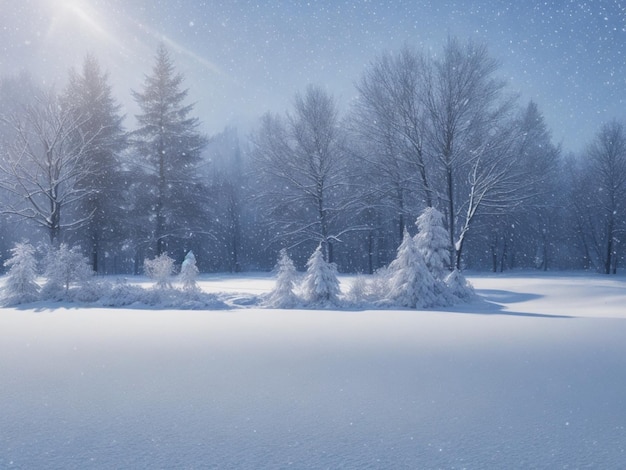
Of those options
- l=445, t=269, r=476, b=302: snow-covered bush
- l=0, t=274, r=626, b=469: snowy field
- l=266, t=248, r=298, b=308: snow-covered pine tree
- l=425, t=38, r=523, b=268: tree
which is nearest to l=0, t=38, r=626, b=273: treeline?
l=425, t=38, r=523, b=268: tree

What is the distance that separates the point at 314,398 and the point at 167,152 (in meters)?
24.5

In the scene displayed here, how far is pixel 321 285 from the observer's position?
1171cm

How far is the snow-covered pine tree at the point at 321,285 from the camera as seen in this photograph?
11711 millimetres

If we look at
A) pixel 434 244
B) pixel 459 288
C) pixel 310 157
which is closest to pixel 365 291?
pixel 434 244

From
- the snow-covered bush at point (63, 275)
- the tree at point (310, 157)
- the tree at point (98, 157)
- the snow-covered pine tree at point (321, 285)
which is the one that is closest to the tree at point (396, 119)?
the tree at point (310, 157)

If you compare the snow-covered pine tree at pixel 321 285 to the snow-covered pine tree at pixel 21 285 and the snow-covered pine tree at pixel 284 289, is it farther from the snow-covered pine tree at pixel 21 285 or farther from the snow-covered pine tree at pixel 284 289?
the snow-covered pine tree at pixel 21 285

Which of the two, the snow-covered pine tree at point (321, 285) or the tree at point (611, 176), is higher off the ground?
the tree at point (611, 176)

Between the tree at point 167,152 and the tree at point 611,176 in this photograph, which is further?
the tree at point 611,176

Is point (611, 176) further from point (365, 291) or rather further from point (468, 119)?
point (365, 291)

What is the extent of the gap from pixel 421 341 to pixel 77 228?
24.2 metres

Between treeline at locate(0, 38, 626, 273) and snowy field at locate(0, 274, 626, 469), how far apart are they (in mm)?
11066

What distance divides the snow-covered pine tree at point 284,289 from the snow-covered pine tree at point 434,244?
170 inches

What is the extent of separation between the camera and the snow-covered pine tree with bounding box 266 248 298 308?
452 inches

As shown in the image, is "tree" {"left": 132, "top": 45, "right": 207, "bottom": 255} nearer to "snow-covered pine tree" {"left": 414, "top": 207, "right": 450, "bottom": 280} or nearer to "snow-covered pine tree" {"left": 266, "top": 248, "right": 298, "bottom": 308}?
"snow-covered pine tree" {"left": 266, "top": 248, "right": 298, "bottom": 308}
